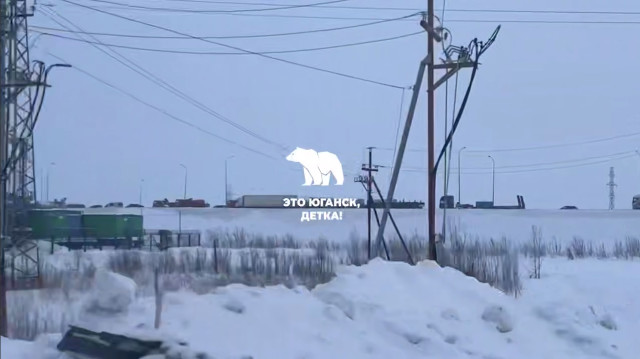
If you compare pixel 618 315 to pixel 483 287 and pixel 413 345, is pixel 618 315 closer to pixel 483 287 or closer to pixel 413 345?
pixel 483 287

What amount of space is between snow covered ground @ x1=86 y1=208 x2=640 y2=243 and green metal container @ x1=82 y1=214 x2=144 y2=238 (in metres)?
5.66

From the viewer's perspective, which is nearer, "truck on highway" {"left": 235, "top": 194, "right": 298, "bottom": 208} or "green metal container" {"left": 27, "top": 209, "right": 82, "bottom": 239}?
"green metal container" {"left": 27, "top": 209, "right": 82, "bottom": 239}

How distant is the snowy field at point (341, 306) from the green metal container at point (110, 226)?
18104 mm

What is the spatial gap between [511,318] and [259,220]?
40.2 m

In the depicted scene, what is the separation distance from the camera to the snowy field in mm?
14672

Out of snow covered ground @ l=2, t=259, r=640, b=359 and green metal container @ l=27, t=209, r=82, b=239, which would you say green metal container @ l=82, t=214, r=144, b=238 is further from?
snow covered ground @ l=2, t=259, r=640, b=359

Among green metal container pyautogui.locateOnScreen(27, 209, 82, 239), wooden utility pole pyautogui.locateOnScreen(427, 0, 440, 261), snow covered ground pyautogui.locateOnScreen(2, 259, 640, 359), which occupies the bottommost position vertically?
snow covered ground pyautogui.locateOnScreen(2, 259, 640, 359)

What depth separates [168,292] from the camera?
1706cm

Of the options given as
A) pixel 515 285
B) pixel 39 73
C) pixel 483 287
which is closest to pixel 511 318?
pixel 483 287

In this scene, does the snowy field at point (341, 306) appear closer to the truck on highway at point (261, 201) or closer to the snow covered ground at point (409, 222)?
the snow covered ground at point (409, 222)

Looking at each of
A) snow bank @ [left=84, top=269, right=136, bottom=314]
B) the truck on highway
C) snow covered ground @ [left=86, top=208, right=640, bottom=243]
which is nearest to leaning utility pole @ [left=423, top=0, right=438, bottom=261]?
snow bank @ [left=84, top=269, right=136, bottom=314]

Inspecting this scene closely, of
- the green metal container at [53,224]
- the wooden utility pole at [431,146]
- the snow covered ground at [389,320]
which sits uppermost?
the wooden utility pole at [431,146]

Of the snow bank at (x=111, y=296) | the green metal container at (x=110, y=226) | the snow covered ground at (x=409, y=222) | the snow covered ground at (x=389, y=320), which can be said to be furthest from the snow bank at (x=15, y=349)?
the snow covered ground at (x=409, y=222)

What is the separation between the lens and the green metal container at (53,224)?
40375 millimetres
